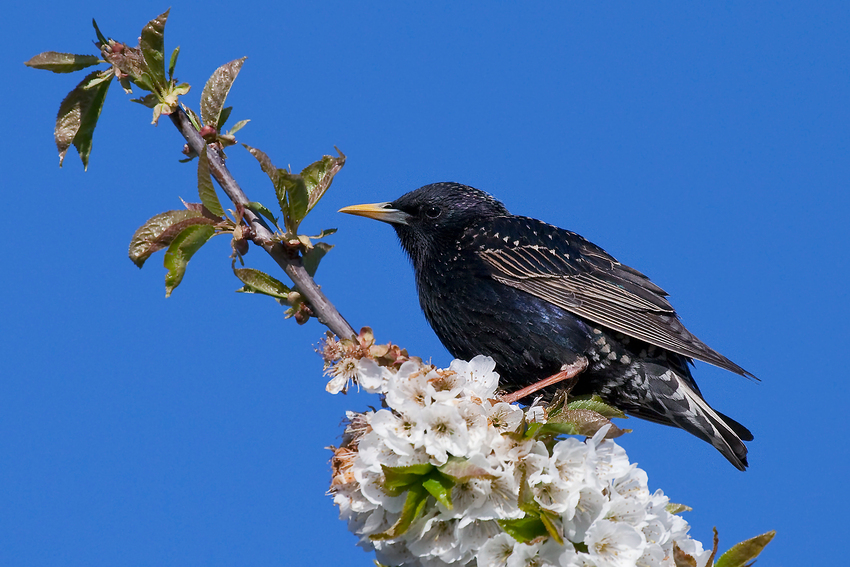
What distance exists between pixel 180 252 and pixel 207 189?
27 centimetres

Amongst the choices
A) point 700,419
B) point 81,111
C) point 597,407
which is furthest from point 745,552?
point 81,111

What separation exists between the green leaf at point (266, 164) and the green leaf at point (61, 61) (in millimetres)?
840

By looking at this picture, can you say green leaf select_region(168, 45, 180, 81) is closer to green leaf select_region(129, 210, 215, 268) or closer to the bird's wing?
green leaf select_region(129, 210, 215, 268)

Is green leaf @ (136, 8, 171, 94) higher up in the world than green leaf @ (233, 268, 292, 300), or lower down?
higher up

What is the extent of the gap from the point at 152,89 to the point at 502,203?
351 cm

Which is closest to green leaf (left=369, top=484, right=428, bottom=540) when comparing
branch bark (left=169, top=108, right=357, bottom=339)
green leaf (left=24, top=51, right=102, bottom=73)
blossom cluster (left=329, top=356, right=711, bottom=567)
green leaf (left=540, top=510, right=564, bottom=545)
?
blossom cluster (left=329, top=356, right=711, bottom=567)

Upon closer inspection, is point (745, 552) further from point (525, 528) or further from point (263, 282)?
point (263, 282)

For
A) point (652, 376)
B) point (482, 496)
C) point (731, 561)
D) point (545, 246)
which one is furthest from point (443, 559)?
point (545, 246)

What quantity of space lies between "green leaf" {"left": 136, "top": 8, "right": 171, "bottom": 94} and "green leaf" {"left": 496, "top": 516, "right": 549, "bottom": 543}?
7.56 feet

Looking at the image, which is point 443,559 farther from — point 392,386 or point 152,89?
point 152,89

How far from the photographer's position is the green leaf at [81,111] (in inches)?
142

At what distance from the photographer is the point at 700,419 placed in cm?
519

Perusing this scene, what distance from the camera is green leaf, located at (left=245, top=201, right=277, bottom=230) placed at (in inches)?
133

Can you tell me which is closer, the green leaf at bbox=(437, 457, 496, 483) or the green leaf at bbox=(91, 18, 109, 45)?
the green leaf at bbox=(437, 457, 496, 483)
